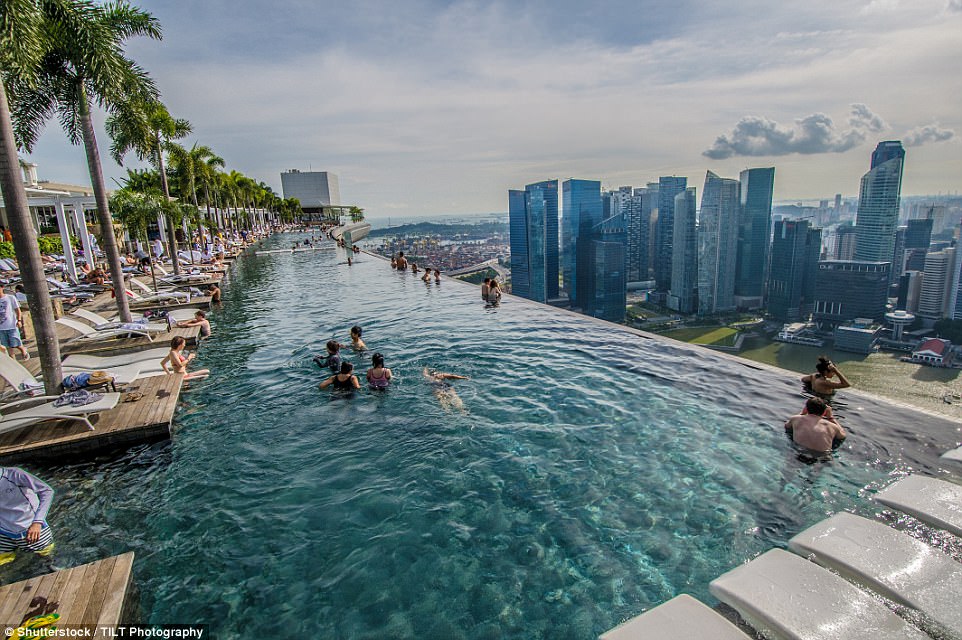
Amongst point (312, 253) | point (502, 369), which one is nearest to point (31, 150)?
point (502, 369)

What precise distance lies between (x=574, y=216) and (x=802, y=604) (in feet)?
301

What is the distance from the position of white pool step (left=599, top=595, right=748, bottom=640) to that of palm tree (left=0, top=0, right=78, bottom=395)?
393 inches

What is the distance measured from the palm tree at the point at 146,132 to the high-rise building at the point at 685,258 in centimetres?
7657

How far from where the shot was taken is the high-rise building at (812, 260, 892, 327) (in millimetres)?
59469

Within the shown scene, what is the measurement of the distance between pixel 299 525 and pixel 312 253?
40.3 metres

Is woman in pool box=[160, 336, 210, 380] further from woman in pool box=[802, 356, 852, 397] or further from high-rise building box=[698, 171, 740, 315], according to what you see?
high-rise building box=[698, 171, 740, 315]

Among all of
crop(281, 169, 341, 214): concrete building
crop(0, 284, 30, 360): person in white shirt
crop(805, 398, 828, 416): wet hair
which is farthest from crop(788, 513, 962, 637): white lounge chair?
crop(281, 169, 341, 214): concrete building

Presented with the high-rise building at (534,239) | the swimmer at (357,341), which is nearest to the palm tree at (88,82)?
the swimmer at (357,341)

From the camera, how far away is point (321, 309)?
1827cm

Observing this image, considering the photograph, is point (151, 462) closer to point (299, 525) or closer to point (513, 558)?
point (299, 525)

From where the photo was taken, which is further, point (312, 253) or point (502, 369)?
point (312, 253)

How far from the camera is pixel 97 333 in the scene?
1223 centimetres

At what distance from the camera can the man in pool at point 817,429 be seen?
21.8ft

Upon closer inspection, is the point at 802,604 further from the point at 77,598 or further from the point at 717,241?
the point at 717,241
